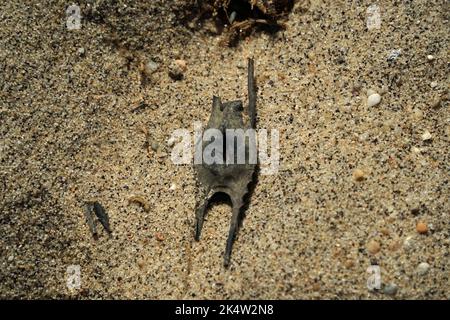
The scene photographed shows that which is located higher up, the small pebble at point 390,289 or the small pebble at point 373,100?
the small pebble at point 373,100

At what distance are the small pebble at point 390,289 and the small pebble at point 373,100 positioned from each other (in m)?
0.76

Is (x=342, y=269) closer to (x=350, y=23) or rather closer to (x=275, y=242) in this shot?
(x=275, y=242)

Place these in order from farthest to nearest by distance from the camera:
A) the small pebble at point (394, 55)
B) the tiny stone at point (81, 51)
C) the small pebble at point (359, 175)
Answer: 1. the tiny stone at point (81, 51)
2. the small pebble at point (394, 55)
3. the small pebble at point (359, 175)

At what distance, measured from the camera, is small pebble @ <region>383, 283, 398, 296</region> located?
183cm

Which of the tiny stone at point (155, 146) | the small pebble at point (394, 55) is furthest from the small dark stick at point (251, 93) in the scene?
the small pebble at point (394, 55)

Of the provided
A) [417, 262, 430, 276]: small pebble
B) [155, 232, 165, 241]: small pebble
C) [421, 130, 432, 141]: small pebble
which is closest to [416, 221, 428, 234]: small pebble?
[417, 262, 430, 276]: small pebble

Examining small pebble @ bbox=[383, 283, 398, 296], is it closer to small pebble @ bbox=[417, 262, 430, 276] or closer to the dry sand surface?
the dry sand surface

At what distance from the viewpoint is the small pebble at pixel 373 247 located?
1.87 metres

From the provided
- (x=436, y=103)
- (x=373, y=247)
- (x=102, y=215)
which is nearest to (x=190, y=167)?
(x=102, y=215)

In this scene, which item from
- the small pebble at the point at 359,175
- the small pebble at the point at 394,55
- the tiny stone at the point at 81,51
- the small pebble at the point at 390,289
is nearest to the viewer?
the small pebble at the point at 390,289

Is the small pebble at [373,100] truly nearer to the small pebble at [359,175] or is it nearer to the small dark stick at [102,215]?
the small pebble at [359,175]

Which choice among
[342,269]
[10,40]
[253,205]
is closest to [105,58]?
[10,40]

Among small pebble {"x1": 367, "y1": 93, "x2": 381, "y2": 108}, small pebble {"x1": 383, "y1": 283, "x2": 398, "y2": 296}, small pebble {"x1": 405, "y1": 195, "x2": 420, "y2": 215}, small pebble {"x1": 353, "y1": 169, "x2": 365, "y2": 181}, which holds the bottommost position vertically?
small pebble {"x1": 383, "y1": 283, "x2": 398, "y2": 296}

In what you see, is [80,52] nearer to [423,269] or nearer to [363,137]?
[363,137]
